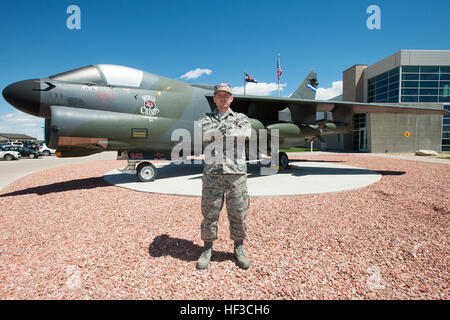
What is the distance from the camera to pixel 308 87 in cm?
1258

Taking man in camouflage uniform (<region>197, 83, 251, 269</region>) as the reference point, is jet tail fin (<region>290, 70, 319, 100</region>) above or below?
above

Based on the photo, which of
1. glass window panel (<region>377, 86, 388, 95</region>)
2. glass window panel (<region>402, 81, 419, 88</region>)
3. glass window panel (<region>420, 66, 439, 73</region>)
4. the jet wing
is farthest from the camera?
glass window panel (<region>377, 86, 388, 95</region>)

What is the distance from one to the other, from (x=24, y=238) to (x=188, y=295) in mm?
3083

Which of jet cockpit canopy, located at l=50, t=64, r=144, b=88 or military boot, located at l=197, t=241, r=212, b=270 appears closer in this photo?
military boot, located at l=197, t=241, r=212, b=270

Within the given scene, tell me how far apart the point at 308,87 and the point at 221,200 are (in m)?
12.3

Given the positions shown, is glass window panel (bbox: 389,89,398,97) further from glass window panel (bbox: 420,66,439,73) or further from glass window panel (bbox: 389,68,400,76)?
glass window panel (bbox: 420,66,439,73)

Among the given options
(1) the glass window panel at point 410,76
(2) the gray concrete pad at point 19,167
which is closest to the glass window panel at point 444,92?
(1) the glass window panel at point 410,76

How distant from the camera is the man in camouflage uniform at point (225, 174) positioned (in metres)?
2.51

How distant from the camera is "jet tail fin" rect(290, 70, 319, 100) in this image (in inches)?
494

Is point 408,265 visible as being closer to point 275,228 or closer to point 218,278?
point 275,228

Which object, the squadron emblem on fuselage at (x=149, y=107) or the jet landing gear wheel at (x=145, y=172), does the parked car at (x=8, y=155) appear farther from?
the squadron emblem on fuselage at (x=149, y=107)

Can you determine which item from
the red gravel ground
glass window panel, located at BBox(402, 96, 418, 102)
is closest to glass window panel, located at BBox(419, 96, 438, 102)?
glass window panel, located at BBox(402, 96, 418, 102)

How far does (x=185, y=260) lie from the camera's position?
263cm
